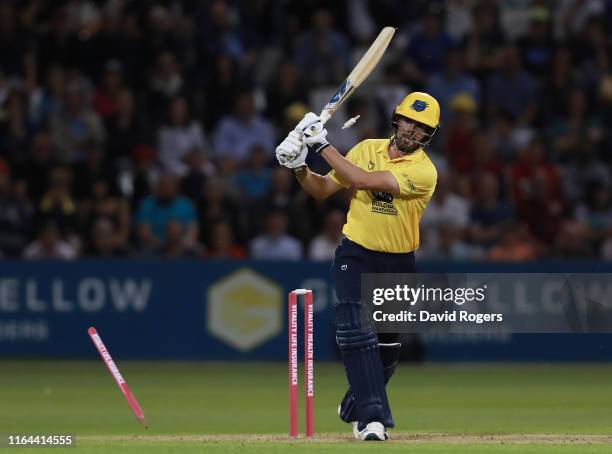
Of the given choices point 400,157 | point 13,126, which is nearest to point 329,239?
point 13,126

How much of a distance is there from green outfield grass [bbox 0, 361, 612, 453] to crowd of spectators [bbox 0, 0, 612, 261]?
70.6 inches

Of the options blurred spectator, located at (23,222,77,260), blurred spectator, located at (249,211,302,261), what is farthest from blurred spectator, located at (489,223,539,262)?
blurred spectator, located at (23,222,77,260)

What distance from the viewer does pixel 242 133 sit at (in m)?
20.2

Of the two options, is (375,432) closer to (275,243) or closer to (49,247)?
(275,243)

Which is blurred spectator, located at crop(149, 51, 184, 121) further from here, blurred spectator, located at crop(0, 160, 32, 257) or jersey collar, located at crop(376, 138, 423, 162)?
jersey collar, located at crop(376, 138, 423, 162)

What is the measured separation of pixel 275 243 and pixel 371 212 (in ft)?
27.6

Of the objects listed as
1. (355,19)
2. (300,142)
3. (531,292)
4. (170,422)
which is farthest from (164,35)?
(300,142)

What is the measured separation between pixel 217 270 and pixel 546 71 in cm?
605

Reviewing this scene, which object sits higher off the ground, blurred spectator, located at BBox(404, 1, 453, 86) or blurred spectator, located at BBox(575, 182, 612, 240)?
blurred spectator, located at BBox(404, 1, 453, 86)

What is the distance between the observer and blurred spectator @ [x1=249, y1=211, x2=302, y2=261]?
19.0 metres

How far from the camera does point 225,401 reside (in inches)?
577

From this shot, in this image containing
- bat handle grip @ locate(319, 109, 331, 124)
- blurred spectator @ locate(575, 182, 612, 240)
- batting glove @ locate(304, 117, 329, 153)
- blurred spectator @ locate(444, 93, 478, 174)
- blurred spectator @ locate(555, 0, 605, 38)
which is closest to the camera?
batting glove @ locate(304, 117, 329, 153)

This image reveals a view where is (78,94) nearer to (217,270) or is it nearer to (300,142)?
(217,270)
